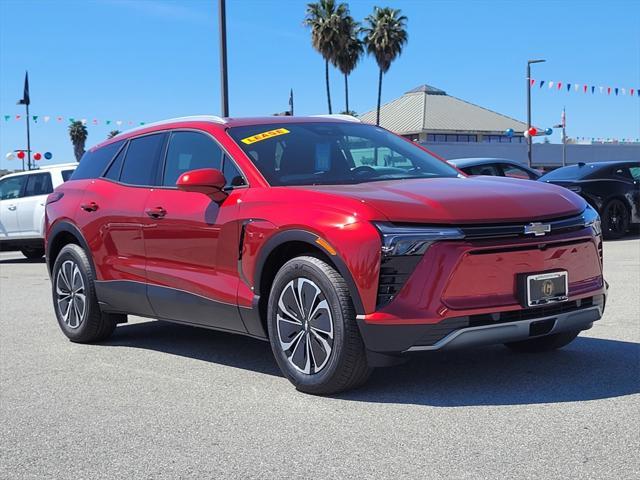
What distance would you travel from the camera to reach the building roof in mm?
67000

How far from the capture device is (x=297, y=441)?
4172 millimetres

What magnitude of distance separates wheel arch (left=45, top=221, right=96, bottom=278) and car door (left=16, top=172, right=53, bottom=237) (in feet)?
30.7

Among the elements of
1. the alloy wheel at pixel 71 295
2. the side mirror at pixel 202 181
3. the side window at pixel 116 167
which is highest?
the side window at pixel 116 167

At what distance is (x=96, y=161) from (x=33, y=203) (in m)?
10.1

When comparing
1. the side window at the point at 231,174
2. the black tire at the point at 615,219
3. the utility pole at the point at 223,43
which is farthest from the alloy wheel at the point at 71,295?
the black tire at the point at 615,219

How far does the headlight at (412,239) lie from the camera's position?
456 cm

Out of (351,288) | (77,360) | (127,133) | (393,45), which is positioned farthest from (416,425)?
(393,45)

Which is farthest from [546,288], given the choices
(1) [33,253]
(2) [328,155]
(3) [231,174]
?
(1) [33,253]

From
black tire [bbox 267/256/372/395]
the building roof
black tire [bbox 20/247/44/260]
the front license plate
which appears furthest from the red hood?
the building roof

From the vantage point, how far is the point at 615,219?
1630cm

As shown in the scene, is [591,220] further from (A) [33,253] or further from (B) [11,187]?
(A) [33,253]

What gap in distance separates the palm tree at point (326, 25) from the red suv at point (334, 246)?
1874 inches

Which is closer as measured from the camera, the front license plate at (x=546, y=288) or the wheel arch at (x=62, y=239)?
the front license plate at (x=546, y=288)

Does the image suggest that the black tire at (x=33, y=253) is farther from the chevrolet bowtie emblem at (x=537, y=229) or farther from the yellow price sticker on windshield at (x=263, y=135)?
the chevrolet bowtie emblem at (x=537, y=229)
